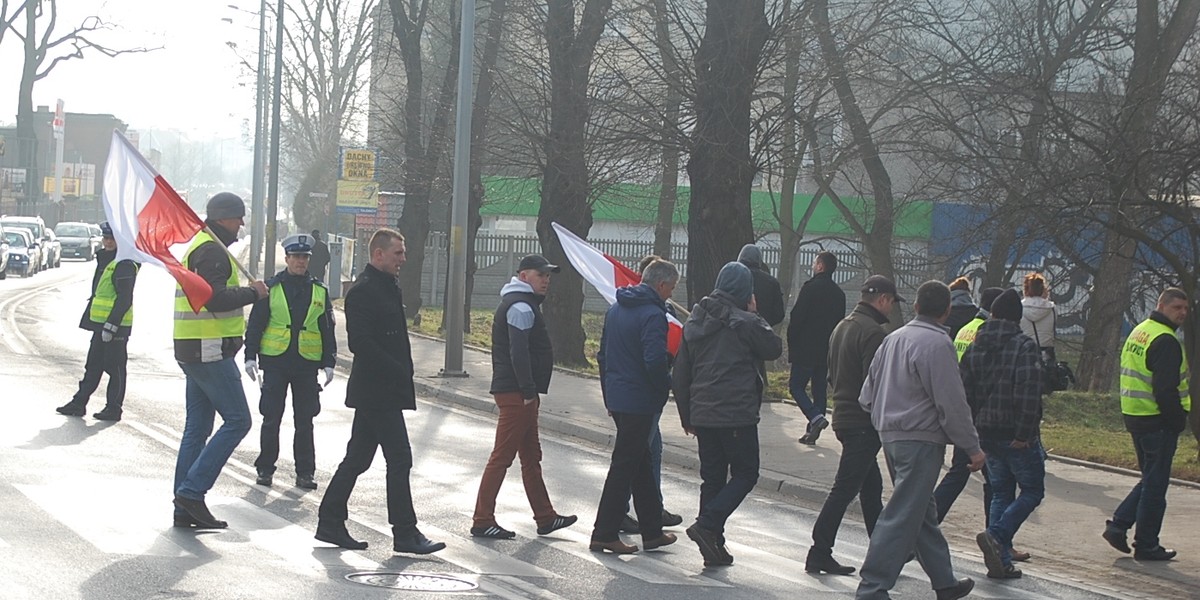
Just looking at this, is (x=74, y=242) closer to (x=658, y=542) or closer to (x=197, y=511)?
(x=197, y=511)

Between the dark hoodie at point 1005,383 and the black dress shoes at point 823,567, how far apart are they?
1.28 meters

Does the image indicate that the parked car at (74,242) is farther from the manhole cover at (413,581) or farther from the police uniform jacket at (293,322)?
the manhole cover at (413,581)

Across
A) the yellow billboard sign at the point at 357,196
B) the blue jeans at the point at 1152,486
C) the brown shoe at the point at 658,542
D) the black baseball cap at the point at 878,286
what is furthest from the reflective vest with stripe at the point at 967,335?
the yellow billboard sign at the point at 357,196

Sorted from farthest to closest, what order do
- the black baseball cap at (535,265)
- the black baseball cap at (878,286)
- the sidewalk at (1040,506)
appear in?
1. the sidewalk at (1040,506)
2. the black baseball cap at (535,265)
3. the black baseball cap at (878,286)

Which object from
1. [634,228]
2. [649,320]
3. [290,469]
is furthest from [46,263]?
[649,320]

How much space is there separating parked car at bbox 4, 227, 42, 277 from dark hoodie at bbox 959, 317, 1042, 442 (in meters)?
43.7

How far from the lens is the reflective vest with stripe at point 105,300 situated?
14.7 metres

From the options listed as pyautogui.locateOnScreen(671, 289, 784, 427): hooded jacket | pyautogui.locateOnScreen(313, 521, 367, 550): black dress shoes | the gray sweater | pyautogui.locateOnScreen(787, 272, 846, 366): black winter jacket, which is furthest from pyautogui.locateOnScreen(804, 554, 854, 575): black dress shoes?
pyautogui.locateOnScreen(787, 272, 846, 366): black winter jacket

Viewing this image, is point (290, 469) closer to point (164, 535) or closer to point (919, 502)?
point (164, 535)

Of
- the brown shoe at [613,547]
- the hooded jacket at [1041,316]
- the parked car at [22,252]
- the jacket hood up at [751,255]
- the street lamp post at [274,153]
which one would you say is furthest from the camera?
the parked car at [22,252]

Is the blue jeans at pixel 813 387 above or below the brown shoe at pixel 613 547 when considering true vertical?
above

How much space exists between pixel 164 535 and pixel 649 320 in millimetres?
3125

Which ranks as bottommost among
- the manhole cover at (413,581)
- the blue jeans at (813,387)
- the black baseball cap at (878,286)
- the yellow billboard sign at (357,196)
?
the manhole cover at (413,581)

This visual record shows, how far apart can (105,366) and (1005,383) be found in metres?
9.13
